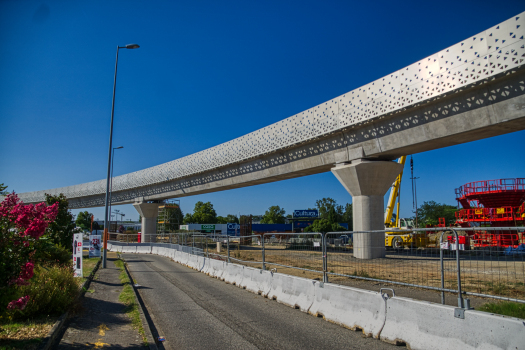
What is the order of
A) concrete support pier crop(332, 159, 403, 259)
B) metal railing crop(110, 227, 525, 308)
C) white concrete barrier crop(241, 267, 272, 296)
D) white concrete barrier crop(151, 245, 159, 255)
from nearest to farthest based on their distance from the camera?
1. metal railing crop(110, 227, 525, 308)
2. white concrete barrier crop(241, 267, 272, 296)
3. concrete support pier crop(332, 159, 403, 259)
4. white concrete barrier crop(151, 245, 159, 255)

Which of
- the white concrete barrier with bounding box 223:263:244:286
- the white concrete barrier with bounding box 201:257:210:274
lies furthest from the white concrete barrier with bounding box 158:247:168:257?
the white concrete barrier with bounding box 223:263:244:286

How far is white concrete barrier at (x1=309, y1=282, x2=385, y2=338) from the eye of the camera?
6566 mm

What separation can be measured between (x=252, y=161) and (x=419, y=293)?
18849 millimetres

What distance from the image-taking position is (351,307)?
7.19m

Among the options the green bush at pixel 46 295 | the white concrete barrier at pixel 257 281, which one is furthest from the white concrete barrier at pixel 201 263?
the green bush at pixel 46 295

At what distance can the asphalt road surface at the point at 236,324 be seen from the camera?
618 centimetres

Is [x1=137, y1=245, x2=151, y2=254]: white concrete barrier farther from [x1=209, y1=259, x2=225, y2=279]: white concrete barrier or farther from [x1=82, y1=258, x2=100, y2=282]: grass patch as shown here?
[x1=209, y1=259, x2=225, y2=279]: white concrete barrier

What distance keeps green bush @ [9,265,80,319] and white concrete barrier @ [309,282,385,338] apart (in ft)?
18.1

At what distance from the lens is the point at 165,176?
39875 mm

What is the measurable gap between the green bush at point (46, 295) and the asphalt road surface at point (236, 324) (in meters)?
1.96

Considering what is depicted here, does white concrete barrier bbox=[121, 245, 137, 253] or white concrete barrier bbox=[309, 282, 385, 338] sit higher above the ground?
white concrete barrier bbox=[309, 282, 385, 338]

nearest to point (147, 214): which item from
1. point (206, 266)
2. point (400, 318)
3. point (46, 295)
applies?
point (206, 266)

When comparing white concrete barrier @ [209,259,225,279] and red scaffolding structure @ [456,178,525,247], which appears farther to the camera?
red scaffolding structure @ [456,178,525,247]

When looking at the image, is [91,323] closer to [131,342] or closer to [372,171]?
[131,342]
